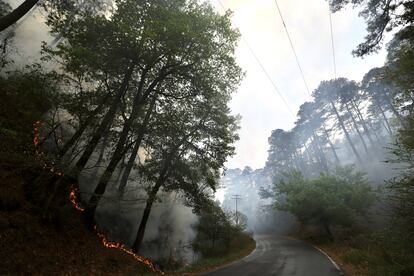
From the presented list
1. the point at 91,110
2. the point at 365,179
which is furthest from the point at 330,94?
the point at 91,110

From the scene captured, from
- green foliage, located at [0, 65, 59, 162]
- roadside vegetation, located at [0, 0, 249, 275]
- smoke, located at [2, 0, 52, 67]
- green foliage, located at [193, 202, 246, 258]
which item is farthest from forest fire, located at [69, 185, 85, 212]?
smoke, located at [2, 0, 52, 67]

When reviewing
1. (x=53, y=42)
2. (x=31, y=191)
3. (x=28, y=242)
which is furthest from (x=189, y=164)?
(x=53, y=42)

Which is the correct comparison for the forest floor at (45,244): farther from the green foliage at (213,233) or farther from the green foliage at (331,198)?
the green foliage at (331,198)

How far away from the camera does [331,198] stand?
84.8ft

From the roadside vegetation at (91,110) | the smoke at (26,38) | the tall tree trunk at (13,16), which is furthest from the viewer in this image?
the smoke at (26,38)

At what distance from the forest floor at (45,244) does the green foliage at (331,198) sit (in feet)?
59.9

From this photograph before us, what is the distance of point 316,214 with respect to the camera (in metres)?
28.0

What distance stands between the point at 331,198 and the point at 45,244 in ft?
76.3

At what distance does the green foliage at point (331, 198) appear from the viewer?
84.7 ft

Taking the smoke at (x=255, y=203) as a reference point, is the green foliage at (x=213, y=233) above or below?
below

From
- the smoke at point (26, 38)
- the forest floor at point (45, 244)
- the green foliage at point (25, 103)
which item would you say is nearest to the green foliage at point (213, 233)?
the forest floor at point (45, 244)

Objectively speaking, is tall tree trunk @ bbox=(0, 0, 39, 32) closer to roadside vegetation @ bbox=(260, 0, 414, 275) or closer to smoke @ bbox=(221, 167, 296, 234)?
roadside vegetation @ bbox=(260, 0, 414, 275)

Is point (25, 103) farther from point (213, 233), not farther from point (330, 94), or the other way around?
point (330, 94)

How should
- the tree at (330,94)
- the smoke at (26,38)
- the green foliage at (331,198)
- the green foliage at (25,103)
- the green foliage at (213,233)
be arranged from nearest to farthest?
the green foliage at (25,103)
the smoke at (26,38)
the green foliage at (213,233)
the green foliage at (331,198)
the tree at (330,94)
